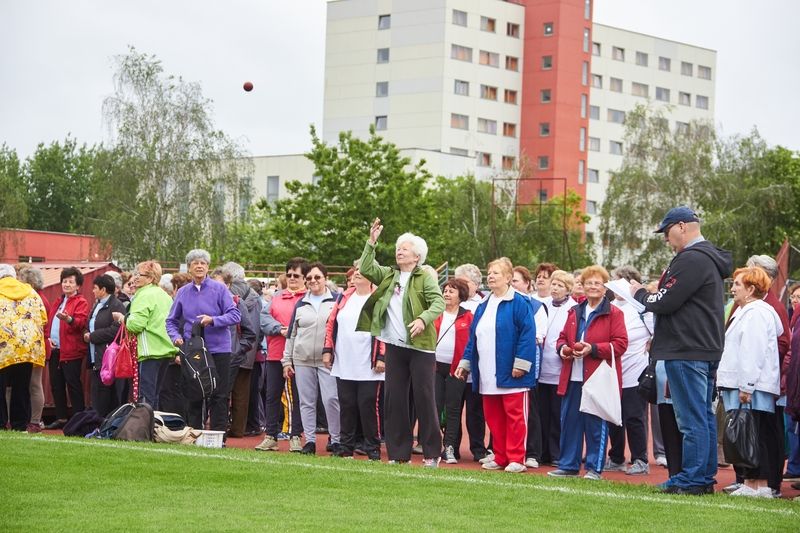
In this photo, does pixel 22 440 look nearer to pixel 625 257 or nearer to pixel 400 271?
pixel 400 271

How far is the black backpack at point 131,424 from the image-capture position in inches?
552

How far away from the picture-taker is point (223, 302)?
1501 cm

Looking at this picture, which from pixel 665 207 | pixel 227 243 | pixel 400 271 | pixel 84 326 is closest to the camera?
pixel 400 271

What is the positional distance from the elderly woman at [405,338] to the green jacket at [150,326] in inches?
120

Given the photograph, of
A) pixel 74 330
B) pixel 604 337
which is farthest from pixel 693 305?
pixel 74 330

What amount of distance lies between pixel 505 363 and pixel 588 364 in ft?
2.66

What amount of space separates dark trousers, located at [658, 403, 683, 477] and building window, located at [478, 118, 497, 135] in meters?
89.6

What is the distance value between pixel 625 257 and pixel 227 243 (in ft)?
80.1

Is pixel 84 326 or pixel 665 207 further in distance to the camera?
pixel 665 207

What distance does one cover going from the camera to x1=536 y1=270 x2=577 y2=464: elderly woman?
551 inches

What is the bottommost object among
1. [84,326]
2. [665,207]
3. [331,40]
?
[84,326]

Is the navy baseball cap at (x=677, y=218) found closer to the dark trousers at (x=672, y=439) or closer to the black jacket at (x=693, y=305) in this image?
the black jacket at (x=693, y=305)

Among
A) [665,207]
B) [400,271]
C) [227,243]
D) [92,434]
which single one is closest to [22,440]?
[92,434]

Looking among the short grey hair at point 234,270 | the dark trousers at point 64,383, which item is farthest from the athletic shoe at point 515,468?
the dark trousers at point 64,383
